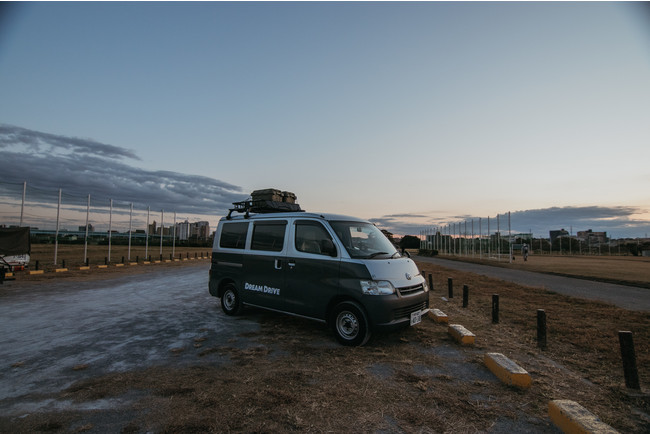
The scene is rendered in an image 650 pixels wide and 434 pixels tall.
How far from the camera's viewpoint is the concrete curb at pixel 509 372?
3846 millimetres

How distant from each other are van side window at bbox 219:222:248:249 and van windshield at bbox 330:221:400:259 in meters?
2.36

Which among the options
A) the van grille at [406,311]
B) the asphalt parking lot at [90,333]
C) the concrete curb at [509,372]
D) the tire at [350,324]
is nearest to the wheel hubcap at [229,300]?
the asphalt parking lot at [90,333]

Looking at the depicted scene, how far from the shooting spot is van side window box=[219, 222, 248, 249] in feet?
23.5

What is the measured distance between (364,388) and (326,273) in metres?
2.10

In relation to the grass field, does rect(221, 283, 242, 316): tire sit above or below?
above

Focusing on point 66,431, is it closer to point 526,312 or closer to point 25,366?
point 25,366

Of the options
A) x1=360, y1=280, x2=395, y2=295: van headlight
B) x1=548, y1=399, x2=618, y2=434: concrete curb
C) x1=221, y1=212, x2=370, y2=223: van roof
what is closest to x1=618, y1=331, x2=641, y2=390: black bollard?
x1=548, y1=399, x2=618, y2=434: concrete curb

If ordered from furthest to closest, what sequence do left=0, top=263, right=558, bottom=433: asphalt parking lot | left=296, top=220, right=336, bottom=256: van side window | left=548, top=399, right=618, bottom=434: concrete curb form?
left=296, top=220, right=336, bottom=256: van side window, left=0, top=263, right=558, bottom=433: asphalt parking lot, left=548, top=399, right=618, bottom=434: concrete curb

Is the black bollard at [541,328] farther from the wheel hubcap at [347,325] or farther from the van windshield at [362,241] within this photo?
the wheel hubcap at [347,325]

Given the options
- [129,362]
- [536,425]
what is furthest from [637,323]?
[129,362]

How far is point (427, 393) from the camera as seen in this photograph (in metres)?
3.64

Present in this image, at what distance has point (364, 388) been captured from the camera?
12.3 ft

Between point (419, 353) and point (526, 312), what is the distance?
4.90 m

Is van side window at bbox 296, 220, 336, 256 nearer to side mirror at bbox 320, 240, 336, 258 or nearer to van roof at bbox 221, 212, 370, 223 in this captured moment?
side mirror at bbox 320, 240, 336, 258
